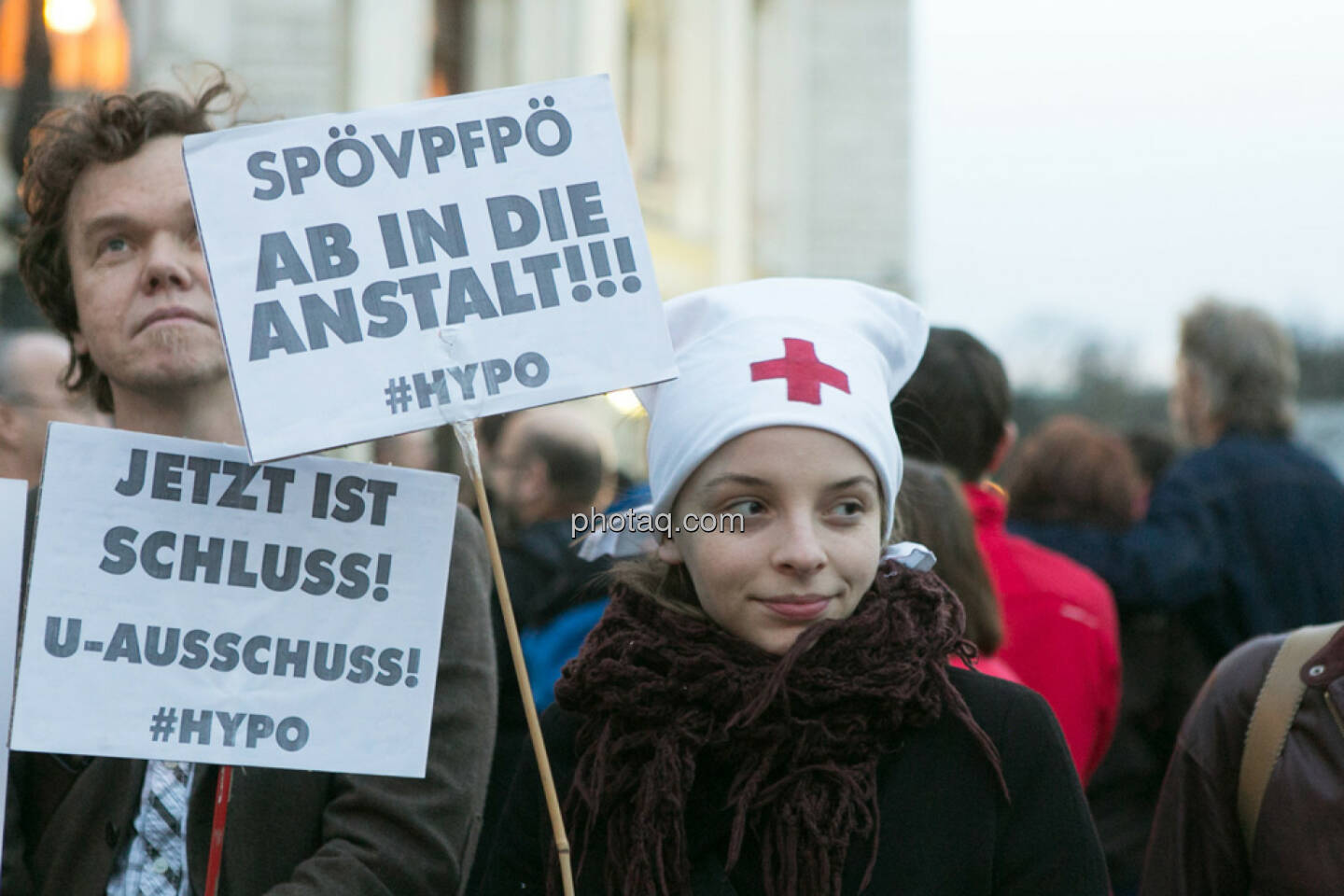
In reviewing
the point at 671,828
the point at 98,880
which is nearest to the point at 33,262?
the point at 98,880

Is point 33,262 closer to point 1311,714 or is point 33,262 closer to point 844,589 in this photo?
point 844,589

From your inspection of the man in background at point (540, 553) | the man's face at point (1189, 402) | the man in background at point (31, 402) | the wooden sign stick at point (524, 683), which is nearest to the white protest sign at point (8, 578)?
the wooden sign stick at point (524, 683)

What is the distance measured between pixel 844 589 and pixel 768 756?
10.7 inches

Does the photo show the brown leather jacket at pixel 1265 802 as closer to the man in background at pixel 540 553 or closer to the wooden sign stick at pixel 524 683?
the wooden sign stick at pixel 524 683

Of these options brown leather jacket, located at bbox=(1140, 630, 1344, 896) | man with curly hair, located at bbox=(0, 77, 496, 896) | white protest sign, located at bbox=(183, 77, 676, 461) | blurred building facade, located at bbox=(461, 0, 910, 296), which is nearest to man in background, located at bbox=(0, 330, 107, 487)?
man with curly hair, located at bbox=(0, 77, 496, 896)

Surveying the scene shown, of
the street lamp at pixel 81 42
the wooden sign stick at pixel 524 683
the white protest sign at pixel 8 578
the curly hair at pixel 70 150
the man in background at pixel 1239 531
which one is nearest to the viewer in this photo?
the wooden sign stick at pixel 524 683

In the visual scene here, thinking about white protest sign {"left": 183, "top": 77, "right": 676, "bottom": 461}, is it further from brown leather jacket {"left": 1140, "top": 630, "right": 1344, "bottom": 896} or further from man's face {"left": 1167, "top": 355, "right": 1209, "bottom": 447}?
man's face {"left": 1167, "top": 355, "right": 1209, "bottom": 447}

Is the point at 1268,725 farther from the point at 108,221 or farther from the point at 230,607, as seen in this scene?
the point at 108,221

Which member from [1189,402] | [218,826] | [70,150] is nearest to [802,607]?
[218,826]

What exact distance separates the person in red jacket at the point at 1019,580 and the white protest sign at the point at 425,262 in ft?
4.19

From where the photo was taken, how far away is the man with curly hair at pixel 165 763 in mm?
2486

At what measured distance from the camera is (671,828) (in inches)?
90.1

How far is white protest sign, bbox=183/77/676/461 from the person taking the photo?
232 centimetres

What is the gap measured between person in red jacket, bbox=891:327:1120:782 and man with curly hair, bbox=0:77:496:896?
1282mm
